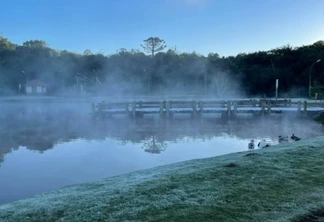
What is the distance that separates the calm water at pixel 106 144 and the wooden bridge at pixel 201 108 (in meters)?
0.82

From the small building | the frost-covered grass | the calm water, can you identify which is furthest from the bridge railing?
the small building

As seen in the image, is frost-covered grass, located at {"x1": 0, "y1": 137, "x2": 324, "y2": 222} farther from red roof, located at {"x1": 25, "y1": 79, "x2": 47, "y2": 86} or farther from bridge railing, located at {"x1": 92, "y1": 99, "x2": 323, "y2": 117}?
red roof, located at {"x1": 25, "y1": 79, "x2": 47, "y2": 86}

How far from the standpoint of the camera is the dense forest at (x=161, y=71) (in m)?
39.0

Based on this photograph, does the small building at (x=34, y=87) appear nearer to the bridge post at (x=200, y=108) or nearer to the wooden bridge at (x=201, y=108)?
the wooden bridge at (x=201, y=108)

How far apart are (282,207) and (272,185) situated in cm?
85

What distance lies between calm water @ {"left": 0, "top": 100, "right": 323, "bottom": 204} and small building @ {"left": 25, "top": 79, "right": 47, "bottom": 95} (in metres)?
31.8

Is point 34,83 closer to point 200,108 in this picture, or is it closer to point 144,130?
point 200,108

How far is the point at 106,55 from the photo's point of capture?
55.5m

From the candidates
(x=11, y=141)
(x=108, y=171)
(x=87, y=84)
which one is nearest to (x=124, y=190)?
(x=108, y=171)

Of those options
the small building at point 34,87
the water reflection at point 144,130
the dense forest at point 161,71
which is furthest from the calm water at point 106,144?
the small building at point 34,87

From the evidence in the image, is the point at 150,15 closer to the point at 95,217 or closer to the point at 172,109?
the point at 172,109

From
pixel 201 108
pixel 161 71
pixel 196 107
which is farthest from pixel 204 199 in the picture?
pixel 161 71

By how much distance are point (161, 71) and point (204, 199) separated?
44.0 metres

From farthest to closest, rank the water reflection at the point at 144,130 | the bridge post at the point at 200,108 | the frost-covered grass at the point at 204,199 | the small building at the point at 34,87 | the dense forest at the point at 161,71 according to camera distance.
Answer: the small building at the point at 34,87 < the dense forest at the point at 161,71 < the bridge post at the point at 200,108 < the water reflection at the point at 144,130 < the frost-covered grass at the point at 204,199
